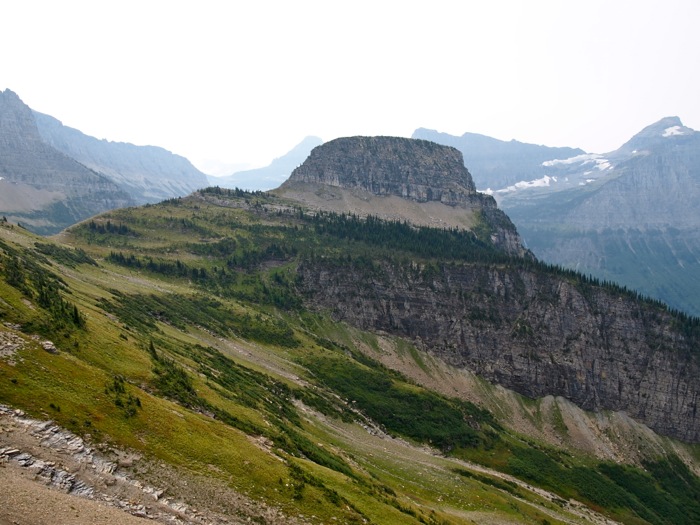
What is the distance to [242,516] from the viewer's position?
42.9 m

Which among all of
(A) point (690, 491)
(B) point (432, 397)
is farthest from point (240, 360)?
(A) point (690, 491)

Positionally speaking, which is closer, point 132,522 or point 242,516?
point 132,522

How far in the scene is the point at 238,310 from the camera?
188625 mm

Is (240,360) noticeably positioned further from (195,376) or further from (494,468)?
(494,468)

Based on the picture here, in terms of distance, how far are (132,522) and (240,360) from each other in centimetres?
10165

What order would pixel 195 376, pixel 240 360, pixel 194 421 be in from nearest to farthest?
pixel 194 421
pixel 195 376
pixel 240 360

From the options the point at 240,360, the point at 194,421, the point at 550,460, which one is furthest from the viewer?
the point at 550,460

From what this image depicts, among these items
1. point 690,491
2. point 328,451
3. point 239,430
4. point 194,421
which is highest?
point 194,421

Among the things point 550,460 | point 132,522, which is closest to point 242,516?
point 132,522

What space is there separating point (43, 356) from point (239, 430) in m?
24.9

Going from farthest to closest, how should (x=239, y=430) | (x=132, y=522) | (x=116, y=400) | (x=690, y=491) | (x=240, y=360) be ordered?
(x=690, y=491)
(x=240, y=360)
(x=239, y=430)
(x=116, y=400)
(x=132, y=522)

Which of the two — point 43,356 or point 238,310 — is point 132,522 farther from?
point 238,310

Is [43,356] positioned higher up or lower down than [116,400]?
higher up

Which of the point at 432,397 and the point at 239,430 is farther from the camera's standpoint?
the point at 432,397
